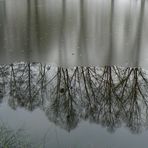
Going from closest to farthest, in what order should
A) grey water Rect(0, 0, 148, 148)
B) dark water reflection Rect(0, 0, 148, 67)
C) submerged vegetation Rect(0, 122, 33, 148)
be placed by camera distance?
submerged vegetation Rect(0, 122, 33, 148) < grey water Rect(0, 0, 148, 148) < dark water reflection Rect(0, 0, 148, 67)

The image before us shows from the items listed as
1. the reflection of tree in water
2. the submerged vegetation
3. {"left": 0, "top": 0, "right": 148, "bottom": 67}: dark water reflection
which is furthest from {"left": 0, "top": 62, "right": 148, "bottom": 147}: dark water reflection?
the submerged vegetation

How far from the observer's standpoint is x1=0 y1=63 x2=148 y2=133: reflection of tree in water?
634 centimetres

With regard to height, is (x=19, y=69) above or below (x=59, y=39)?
below

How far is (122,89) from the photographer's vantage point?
7.29 metres

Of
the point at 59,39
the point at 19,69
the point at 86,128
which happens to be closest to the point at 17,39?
the point at 59,39

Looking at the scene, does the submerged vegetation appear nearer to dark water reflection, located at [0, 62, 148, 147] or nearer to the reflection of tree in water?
dark water reflection, located at [0, 62, 148, 147]

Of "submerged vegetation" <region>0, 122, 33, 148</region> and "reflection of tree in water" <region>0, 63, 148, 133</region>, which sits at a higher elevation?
"reflection of tree in water" <region>0, 63, 148, 133</region>

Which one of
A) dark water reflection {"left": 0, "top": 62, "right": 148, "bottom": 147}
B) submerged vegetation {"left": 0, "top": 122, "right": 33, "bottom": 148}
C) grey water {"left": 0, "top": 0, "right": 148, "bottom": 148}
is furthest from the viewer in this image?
dark water reflection {"left": 0, "top": 62, "right": 148, "bottom": 147}

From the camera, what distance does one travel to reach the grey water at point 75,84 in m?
5.84

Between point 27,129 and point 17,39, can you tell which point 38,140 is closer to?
point 27,129

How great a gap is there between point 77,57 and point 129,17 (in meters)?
5.85

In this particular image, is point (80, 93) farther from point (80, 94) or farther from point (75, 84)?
point (75, 84)

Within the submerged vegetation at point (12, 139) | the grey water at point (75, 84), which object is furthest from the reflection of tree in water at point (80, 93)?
the submerged vegetation at point (12, 139)

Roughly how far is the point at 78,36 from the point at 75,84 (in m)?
3.82
